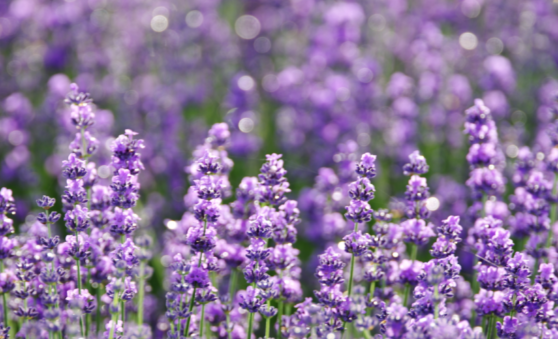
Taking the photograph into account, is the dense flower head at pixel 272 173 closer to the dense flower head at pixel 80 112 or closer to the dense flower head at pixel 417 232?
the dense flower head at pixel 417 232

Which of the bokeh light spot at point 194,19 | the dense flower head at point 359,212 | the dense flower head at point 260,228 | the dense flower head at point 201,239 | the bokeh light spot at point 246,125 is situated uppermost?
the bokeh light spot at point 194,19

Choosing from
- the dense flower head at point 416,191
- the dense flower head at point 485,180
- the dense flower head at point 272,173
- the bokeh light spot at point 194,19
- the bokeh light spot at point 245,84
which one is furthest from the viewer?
the bokeh light spot at point 194,19

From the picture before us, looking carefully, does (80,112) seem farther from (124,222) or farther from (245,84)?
(245,84)

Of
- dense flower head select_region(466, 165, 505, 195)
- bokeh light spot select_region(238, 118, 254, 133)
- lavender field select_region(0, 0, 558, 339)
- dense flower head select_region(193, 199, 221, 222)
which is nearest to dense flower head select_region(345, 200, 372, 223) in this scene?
lavender field select_region(0, 0, 558, 339)

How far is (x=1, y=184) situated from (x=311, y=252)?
8.27 ft

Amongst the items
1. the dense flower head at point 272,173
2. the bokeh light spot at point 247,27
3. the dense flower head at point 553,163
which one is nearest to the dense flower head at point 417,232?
the dense flower head at point 272,173

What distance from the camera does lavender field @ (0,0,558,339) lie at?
200cm

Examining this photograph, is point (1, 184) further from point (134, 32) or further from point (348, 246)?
point (348, 246)

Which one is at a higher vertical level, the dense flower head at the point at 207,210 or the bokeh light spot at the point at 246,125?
the bokeh light spot at the point at 246,125

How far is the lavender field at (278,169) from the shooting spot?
200 centimetres

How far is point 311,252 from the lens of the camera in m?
4.36

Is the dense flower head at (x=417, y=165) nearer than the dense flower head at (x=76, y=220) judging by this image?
No

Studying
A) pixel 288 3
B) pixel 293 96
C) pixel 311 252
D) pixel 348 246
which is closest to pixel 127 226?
pixel 348 246

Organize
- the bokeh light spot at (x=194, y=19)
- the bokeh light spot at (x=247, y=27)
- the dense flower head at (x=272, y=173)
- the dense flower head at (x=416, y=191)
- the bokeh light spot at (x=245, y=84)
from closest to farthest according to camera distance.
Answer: the dense flower head at (x=272, y=173)
the dense flower head at (x=416, y=191)
the bokeh light spot at (x=245, y=84)
the bokeh light spot at (x=194, y=19)
the bokeh light spot at (x=247, y=27)
